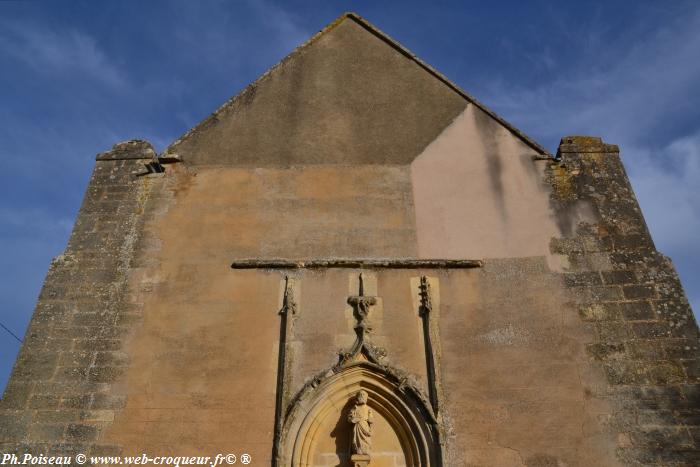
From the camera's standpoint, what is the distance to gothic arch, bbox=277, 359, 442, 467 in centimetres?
580

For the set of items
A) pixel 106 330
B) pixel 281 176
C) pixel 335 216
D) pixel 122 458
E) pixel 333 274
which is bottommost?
pixel 122 458

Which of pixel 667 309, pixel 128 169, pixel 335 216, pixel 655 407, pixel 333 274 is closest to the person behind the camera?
pixel 655 407

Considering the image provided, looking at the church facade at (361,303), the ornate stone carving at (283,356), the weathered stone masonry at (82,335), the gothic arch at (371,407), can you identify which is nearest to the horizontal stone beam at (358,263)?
the church facade at (361,303)

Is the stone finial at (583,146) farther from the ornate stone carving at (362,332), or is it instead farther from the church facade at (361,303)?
the ornate stone carving at (362,332)

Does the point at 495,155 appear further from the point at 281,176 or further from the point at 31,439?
the point at 31,439

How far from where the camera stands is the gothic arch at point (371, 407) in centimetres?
580

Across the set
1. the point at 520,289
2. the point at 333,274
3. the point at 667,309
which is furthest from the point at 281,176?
the point at 667,309

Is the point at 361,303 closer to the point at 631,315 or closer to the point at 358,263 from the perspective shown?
the point at 358,263

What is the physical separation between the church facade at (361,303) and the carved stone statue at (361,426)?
0.02 metres

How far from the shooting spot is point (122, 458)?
5.84 meters

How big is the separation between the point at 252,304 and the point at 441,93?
13.3 ft

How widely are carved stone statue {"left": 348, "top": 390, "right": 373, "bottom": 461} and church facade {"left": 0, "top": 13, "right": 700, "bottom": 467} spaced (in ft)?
0.05

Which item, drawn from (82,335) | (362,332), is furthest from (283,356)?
(82,335)

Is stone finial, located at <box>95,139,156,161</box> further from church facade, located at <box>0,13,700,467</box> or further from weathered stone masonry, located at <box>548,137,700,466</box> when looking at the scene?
weathered stone masonry, located at <box>548,137,700,466</box>
